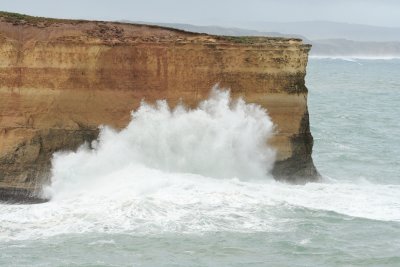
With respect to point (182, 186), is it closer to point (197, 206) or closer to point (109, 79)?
point (197, 206)

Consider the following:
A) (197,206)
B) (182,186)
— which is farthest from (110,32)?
(197,206)

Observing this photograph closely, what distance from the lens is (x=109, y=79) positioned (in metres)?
19.5

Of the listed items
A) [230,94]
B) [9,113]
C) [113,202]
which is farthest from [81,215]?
[230,94]

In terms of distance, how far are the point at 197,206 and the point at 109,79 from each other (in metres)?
3.90

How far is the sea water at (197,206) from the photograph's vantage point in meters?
15.0

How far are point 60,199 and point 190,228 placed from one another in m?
3.60

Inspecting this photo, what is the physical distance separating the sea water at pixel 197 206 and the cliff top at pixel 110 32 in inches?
55.4

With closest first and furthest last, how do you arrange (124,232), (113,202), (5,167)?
(124,232)
(113,202)
(5,167)

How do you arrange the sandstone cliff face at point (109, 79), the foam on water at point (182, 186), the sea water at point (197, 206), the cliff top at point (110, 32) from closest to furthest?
the sea water at point (197, 206) < the foam on water at point (182, 186) < the sandstone cliff face at point (109, 79) < the cliff top at point (110, 32)

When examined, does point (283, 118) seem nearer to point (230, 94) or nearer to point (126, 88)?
point (230, 94)

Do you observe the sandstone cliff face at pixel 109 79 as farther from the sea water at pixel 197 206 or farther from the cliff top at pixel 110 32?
the sea water at pixel 197 206

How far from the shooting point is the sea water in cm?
1501

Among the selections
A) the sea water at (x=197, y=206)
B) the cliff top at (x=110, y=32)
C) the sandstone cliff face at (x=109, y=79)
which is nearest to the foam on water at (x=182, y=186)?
Result: the sea water at (x=197, y=206)

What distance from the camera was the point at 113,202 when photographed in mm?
17609
